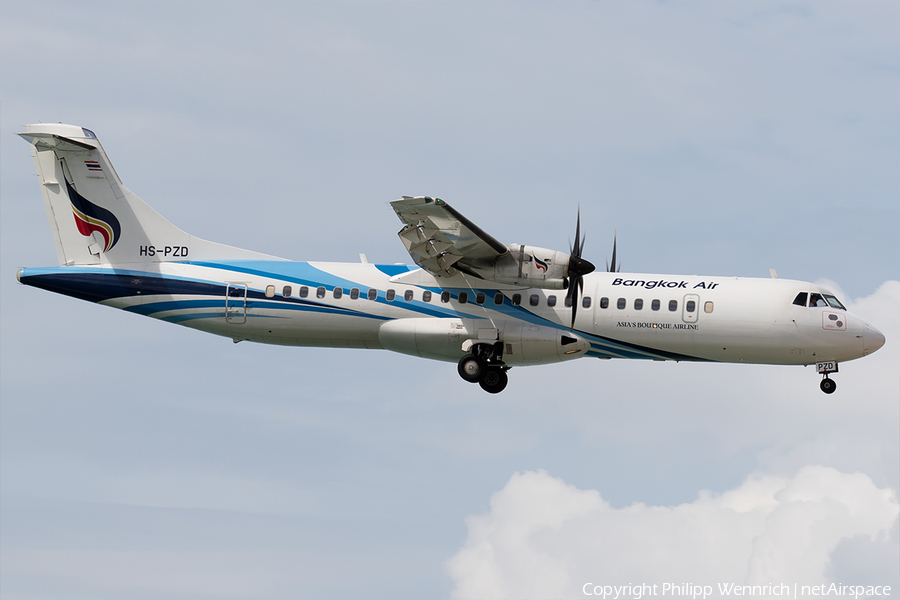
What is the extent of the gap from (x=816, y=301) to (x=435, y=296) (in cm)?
1017

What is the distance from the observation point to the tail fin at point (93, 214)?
27.6 metres

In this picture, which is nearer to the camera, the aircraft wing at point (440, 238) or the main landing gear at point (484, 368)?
the aircraft wing at point (440, 238)

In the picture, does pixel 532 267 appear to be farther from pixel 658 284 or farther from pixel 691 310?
pixel 691 310

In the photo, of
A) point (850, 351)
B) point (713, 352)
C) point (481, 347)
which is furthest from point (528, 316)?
point (850, 351)

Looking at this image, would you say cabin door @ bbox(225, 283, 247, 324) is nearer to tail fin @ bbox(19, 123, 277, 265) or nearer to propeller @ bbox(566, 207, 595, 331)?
tail fin @ bbox(19, 123, 277, 265)

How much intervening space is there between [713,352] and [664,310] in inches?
68.8

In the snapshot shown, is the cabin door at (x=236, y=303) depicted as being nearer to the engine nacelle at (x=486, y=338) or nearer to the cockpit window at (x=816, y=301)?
the engine nacelle at (x=486, y=338)

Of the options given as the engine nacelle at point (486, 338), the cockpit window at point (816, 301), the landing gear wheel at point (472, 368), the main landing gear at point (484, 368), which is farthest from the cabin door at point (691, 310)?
the landing gear wheel at point (472, 368)

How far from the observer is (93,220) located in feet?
91.5

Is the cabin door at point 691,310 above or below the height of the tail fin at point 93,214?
below

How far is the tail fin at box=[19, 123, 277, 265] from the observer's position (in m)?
27.6

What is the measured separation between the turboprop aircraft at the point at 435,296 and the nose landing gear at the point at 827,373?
38mm

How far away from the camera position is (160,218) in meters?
28.0

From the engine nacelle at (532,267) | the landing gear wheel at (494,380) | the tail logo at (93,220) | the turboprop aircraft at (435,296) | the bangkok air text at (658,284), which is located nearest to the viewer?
the engine nacelle at (532,267)
